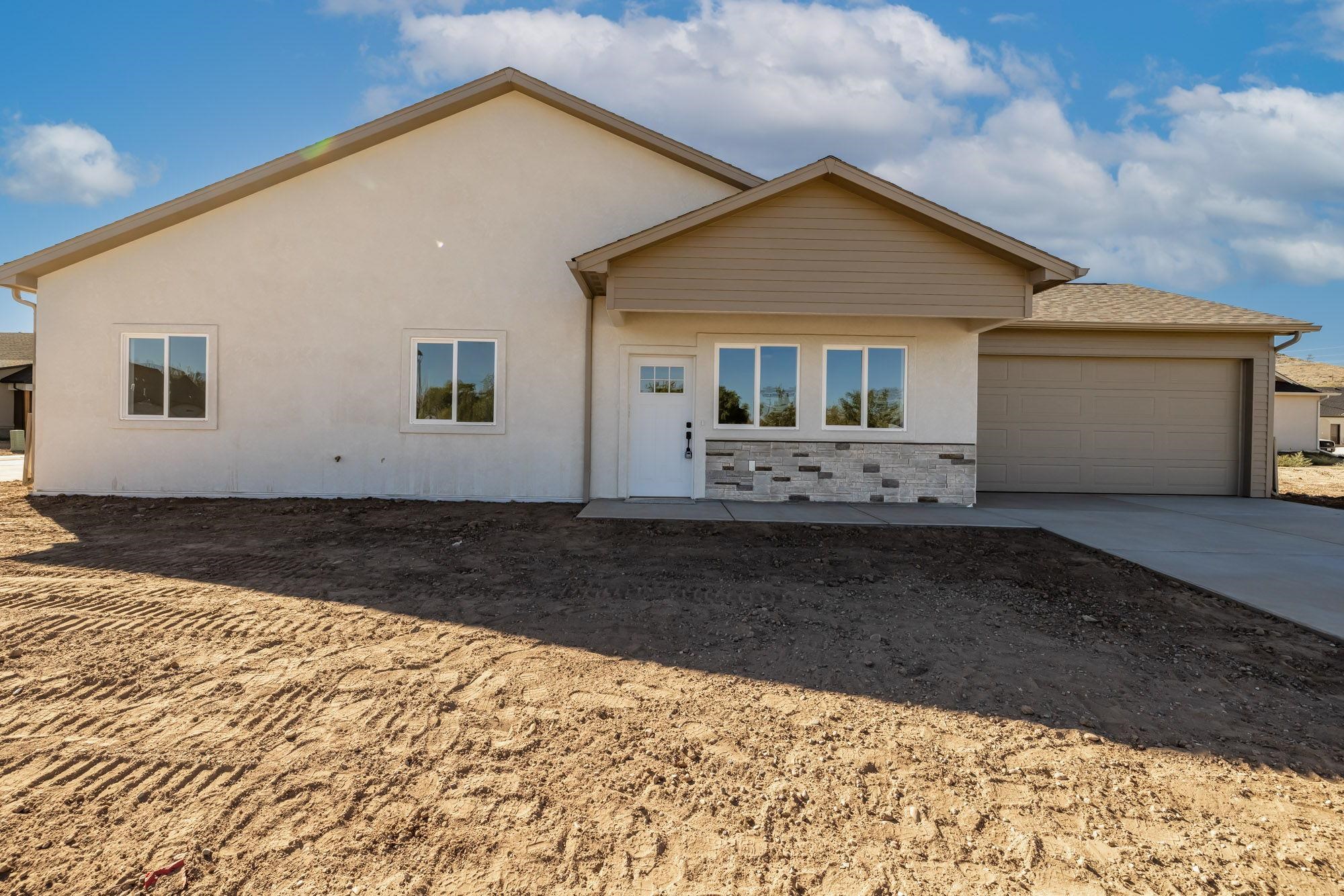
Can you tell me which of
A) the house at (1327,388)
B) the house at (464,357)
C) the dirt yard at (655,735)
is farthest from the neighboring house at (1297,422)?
the dirt yard at (655,735)

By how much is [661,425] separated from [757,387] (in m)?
1.71

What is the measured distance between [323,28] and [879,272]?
10660 millimetres

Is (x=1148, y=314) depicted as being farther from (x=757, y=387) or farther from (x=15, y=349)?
(x=15, y=349)

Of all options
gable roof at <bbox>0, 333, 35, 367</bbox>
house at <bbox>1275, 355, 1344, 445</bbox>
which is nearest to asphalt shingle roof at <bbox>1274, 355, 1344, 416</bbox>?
house at <bbox>1275, 355, 1344, 445</bbox>

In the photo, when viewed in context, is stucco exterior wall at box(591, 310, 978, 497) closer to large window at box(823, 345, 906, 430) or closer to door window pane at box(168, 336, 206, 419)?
large window at box(823, 345, 906, 430)

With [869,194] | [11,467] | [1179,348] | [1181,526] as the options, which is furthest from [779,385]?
[11,467]

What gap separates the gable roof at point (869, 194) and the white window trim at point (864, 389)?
7.21ft

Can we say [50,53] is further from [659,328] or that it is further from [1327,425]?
[1327,425]

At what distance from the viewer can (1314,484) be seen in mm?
15430

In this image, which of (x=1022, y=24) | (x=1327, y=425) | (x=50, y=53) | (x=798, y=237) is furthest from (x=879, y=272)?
(x=1327, y=425)

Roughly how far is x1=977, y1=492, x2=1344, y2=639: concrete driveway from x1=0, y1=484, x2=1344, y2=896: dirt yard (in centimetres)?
53

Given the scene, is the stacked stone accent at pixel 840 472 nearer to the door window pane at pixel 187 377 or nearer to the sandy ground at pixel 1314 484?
the sandy ground at pixel 1314 484

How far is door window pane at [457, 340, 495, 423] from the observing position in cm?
1019

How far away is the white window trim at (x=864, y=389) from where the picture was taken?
10234 mm
